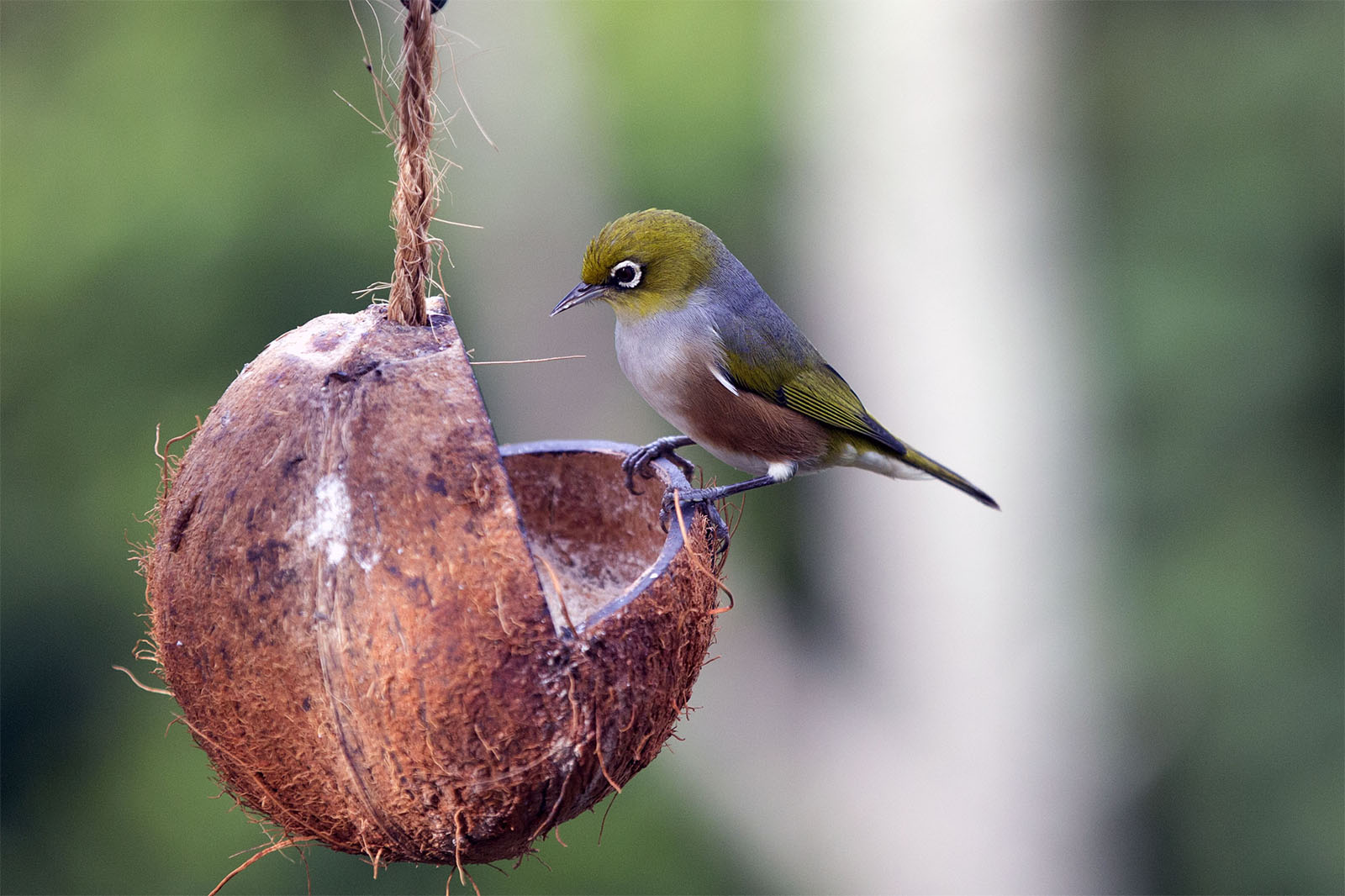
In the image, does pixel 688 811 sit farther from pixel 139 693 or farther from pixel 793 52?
pixel 793 52

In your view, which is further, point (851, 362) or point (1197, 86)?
point (1197, 86)

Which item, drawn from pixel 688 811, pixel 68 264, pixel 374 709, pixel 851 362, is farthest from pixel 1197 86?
pixel 374 709

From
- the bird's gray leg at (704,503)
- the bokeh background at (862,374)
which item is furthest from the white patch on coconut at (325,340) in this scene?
the bokeh background at (862,374)

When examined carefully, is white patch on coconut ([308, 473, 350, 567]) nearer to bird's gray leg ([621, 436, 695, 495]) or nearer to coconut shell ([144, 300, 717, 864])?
coconut shell ([144, 300, 717, 864])

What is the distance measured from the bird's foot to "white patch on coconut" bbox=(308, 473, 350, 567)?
3.23ft

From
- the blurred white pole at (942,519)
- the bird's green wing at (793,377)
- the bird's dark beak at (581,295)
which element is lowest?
the blurred white pole at (942,519)

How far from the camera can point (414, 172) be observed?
3246 mm

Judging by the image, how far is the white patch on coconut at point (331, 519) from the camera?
298 cm

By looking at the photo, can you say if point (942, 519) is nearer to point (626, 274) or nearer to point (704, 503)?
point (626, 274)

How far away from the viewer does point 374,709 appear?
296 centimetres

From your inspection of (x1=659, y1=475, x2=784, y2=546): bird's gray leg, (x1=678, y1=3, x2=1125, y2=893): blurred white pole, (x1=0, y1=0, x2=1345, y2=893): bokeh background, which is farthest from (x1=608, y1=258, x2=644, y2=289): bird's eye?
(x1=678, y1=3, x2=1125, y2=893): blurred white pole

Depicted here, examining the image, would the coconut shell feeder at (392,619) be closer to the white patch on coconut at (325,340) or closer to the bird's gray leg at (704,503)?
the white patch on coconut at (325,340)

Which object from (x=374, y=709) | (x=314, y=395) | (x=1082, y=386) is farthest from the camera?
(x=1082, y=386)

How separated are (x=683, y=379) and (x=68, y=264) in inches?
320
